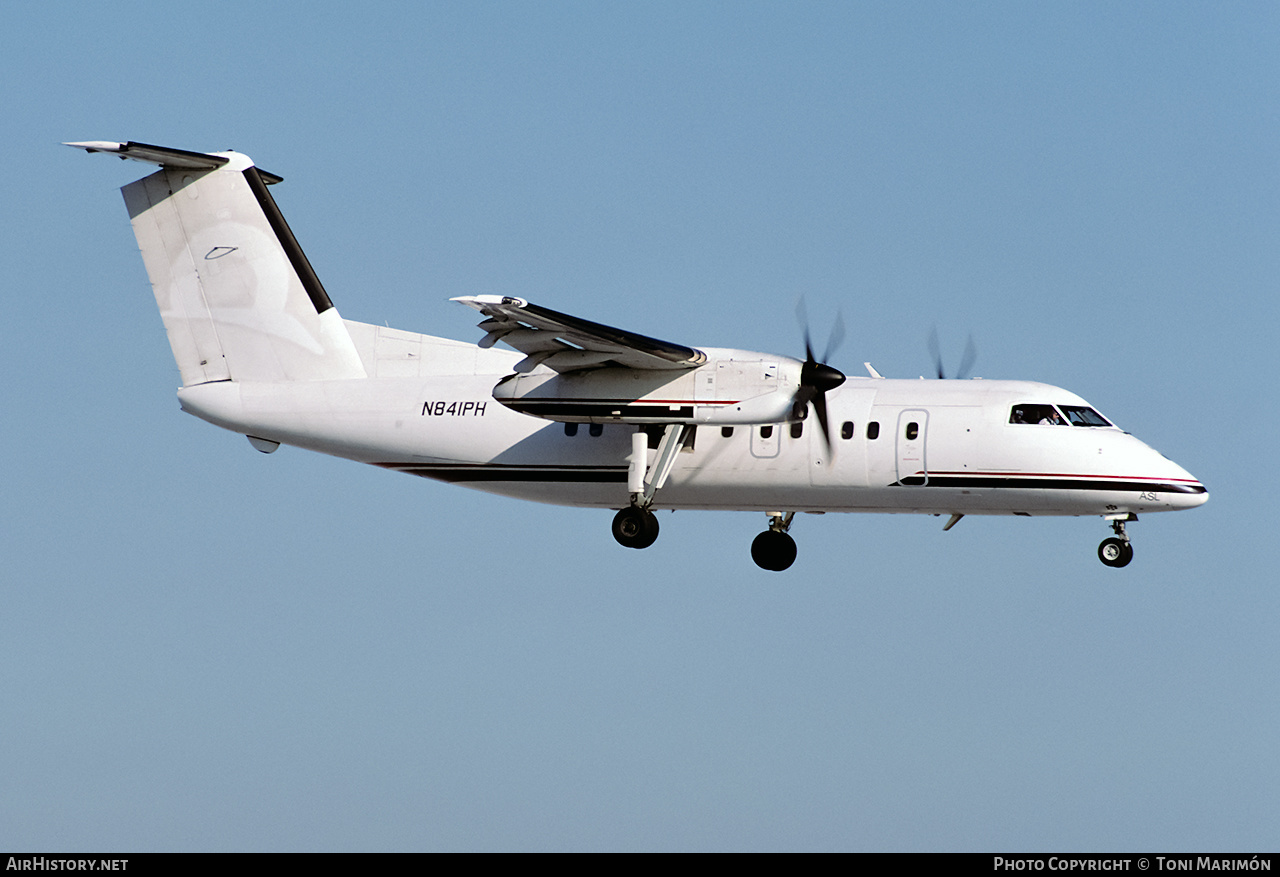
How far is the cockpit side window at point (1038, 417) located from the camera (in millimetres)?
23297

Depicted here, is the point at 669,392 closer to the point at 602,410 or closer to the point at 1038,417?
the point at 602,410

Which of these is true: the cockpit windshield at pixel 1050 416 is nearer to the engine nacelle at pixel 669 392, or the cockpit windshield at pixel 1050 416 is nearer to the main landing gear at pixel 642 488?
the engine nacelle at pixel 669 392

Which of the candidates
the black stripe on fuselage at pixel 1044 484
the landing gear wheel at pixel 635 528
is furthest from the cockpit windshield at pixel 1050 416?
the landing gear wheel at pixel 635 528

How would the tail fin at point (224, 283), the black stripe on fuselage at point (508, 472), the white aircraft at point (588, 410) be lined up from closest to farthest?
the white aircraft at point (588, 410), the black stripe on fuselage at point (508, 472), the tail fin at point (224, 283)

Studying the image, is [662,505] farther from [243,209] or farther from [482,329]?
[243,209]

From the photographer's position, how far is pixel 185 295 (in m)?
25.8

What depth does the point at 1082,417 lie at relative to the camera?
76.8ft

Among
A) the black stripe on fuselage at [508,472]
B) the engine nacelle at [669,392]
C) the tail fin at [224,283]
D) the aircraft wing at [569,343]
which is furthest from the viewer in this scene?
the tail fin at [224,283]

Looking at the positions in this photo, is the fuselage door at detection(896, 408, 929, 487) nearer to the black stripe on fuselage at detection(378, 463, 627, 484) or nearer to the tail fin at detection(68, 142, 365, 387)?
the black stripe on fuselage at detection(378, 463, 627, 484)

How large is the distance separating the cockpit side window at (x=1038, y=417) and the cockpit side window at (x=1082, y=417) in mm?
149

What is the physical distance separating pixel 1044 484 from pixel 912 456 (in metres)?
1.90

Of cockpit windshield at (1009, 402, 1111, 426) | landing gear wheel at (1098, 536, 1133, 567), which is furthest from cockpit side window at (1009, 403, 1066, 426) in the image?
landing gear wheel at (1098, 536, 1133, 567)

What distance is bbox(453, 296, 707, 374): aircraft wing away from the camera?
21578mm

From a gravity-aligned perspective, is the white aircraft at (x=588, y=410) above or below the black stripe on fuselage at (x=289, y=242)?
below
